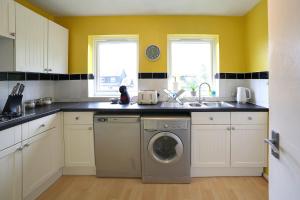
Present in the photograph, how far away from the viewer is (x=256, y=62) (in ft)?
10.2

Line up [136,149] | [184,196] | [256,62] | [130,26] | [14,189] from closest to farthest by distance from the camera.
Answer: [14,189] → [184,196] → [136,149] → [256,62] → [130,26]

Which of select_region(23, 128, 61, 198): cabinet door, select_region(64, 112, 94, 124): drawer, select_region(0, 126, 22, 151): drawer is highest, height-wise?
select_region(64, 112, 94, 124): drawer

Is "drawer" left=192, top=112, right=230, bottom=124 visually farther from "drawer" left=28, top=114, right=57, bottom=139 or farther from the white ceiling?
"drawer" left=28, top=114, right=57, bottom=139

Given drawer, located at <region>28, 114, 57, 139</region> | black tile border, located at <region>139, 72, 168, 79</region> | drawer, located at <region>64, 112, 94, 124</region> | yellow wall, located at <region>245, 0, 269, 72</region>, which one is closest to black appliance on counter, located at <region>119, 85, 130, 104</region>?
black tile border, located at <region>139, 72, 168, 79</region>

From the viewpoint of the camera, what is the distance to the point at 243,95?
329 cm

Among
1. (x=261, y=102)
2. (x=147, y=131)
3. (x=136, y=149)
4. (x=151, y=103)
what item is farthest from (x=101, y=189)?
(x=261, y=102)

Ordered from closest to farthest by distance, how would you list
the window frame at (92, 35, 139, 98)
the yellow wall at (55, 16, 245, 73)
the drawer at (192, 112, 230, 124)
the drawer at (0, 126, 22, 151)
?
the drawer at (0, 126, 22, 151) < the drawer at (192, 112, 230, 124) < the yellow wall at (55, 16, 245, 73) < the window frame at (92, 35, 139, 98)

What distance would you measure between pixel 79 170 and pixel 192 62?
2216 mm

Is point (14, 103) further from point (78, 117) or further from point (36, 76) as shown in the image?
point (36, 76)

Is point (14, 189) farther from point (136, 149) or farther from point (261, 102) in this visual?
point (261, 102)

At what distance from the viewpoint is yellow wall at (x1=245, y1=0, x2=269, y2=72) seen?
2840 mm

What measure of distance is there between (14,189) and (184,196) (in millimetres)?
1574

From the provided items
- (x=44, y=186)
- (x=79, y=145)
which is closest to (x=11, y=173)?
(x=44, y=186)

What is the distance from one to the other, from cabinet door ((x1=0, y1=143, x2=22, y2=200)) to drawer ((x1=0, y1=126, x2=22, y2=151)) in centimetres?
4
